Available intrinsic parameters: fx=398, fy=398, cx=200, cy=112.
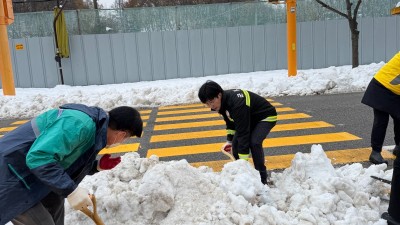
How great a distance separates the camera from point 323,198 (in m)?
3.39

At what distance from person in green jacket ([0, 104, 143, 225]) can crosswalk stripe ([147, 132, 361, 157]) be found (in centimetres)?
357

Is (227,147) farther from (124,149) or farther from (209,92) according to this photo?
(124,149)

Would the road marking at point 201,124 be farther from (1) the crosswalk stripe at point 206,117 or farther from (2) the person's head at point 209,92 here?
(2) the person's head at point 209,92

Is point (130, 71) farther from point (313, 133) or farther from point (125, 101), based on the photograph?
point (313, 133)

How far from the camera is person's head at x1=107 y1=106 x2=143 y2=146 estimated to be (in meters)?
2.43

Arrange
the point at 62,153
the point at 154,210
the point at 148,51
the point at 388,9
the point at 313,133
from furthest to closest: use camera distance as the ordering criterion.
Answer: the point at 388,9
the point at 148,51
the point at 313,133
the point at 154,210
the point at 62,153

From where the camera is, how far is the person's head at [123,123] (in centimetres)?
243

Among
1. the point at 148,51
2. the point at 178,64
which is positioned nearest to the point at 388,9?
the point at 178,64

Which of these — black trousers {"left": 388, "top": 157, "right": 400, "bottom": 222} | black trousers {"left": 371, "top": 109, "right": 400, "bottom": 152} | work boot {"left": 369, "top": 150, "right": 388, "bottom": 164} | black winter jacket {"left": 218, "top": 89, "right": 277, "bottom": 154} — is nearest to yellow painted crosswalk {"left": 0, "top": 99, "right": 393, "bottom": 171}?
work boot {"left": 369, "top": 150, "right": 388, "bottom": 164}

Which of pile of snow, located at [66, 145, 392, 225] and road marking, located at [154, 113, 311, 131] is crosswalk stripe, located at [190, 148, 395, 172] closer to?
pile of snow, located at [66, 145, 392, 225]

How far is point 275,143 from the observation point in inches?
249

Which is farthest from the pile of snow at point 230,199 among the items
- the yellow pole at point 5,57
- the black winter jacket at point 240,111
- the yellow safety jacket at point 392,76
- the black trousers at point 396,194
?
the yellow pole at point 5,57

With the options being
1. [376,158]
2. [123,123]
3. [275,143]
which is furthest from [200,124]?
[123,123]

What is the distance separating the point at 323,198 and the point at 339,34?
1472 centimetres
